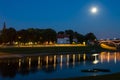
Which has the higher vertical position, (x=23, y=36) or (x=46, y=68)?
(x=23, y=36)

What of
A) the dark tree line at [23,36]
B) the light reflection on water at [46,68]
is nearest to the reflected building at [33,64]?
the light reflection on water at [46,68]

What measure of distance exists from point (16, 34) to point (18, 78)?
117348 millimetres

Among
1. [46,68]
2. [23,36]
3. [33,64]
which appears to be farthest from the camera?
[23,36]

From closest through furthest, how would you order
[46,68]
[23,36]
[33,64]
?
[46,68] → [33,64] → [23,36]

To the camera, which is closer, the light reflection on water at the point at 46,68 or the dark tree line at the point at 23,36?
the light reflection on water at the point at 46,68

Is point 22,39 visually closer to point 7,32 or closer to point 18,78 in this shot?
point 7,32

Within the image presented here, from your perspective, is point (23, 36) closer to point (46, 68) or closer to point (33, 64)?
point (33, 64)

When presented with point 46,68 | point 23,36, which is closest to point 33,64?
point 46,68

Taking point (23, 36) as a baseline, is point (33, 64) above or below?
below

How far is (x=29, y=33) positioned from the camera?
154 m

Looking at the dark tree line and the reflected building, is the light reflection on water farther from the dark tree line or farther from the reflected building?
the dark tree line

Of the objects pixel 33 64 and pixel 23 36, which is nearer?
pixel 33 64

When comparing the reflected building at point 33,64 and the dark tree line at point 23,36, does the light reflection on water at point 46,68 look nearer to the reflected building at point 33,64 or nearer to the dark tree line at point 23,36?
the reflected building at point 33,64

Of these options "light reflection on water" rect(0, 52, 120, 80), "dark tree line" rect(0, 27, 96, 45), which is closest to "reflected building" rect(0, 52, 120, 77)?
"light reflection on water" rect(0, 52, 120, 80)
